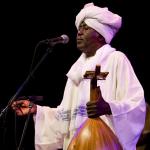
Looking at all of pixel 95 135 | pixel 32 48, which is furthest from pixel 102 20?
pixel 32 48

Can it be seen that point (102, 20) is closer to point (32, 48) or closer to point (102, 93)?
point (102, 93)

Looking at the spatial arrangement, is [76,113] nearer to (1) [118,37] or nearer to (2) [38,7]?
(1) [118,37]

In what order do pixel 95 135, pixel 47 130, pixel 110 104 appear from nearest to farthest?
1. pixel 95 135
2. pixel 110 104
3. pixel 47 130

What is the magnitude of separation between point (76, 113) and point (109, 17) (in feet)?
3.21

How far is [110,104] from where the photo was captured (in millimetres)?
3576

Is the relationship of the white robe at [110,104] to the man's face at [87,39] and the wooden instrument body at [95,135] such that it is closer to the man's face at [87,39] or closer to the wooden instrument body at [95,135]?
the man's face at [87,39]

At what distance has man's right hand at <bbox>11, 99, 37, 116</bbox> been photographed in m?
4.21

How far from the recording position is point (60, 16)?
594 cm

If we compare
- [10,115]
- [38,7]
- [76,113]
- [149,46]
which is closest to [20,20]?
[38,7]

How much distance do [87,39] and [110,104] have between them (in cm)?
98

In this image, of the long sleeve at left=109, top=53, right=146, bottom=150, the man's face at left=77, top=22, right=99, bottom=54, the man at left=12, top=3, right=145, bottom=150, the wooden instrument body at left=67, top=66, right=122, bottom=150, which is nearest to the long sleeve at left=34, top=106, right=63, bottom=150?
the man at left=12, top=3, right=145, bottom=150

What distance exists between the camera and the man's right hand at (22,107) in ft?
13.8

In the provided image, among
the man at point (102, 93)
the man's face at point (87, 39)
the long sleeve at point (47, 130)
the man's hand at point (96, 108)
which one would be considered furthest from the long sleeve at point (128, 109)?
the long sleeve at point (47, 130)

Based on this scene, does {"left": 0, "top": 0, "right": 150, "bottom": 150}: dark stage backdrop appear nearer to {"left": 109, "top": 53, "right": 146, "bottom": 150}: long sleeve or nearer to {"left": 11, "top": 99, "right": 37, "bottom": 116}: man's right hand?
{"left": 11, "top": 99, "right": 37, "bottom": 116}: man's right hand
